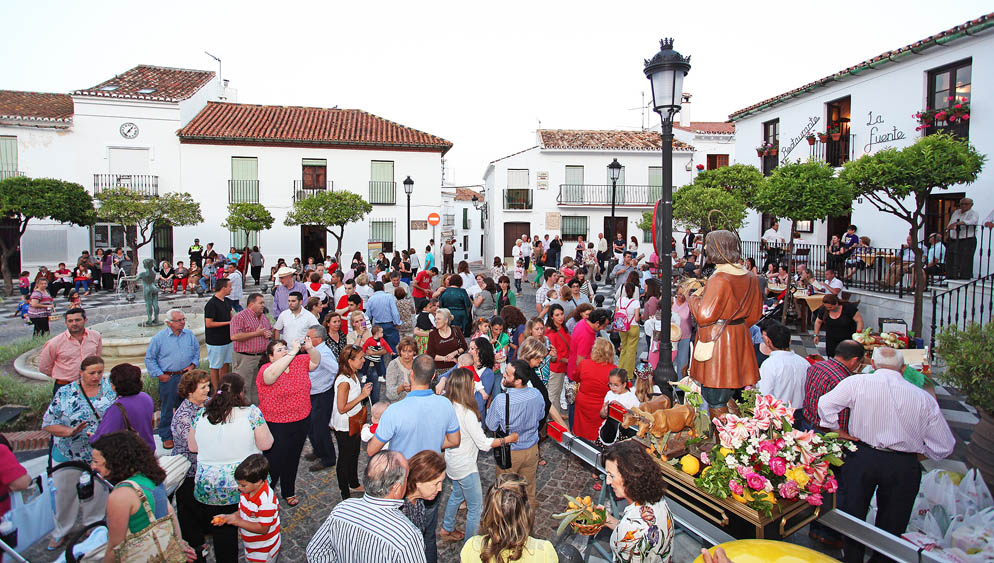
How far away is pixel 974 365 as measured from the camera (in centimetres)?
421

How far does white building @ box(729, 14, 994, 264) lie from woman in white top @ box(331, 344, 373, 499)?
1176 centimetres

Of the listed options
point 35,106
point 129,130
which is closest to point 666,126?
point 129,130

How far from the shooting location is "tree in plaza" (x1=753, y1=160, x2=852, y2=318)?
10.6 m

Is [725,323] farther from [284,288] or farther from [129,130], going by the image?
[129,130]

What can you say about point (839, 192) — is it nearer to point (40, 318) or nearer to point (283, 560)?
point (283, 560)

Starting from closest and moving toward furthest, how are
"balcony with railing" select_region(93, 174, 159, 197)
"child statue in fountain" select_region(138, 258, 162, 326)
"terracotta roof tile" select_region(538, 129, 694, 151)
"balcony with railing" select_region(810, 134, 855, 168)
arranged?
"child statue in fountain" select_region(138, 258, 162, 326) → "balcony with railing" select_region(810, 134, 855, 168) → "balcony with railing" select_region(93, 174, 159, 197) → "terracotta roof tile" select_region(538, 129, 694, 151)

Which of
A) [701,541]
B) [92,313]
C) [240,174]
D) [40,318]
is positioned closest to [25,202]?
[92,313]

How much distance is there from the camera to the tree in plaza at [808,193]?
1063cm

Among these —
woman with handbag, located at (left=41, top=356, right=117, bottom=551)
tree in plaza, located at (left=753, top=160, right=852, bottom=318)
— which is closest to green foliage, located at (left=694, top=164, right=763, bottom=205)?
tree in plaza, located at (left=753, top=160, right=852, bottom=318)

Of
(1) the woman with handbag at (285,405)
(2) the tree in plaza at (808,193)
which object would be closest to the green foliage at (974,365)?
(1) the woman with handbag at (285,405)

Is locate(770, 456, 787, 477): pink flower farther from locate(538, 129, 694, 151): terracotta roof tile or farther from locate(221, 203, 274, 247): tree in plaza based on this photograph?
locate(538, 129, 694, 151): terracotta roof tile

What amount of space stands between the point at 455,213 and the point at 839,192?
112 feet

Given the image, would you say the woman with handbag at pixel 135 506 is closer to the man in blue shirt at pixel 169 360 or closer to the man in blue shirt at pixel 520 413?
the man in blue shirt at pixel 520 413

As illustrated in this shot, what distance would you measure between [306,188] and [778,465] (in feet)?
83.7
